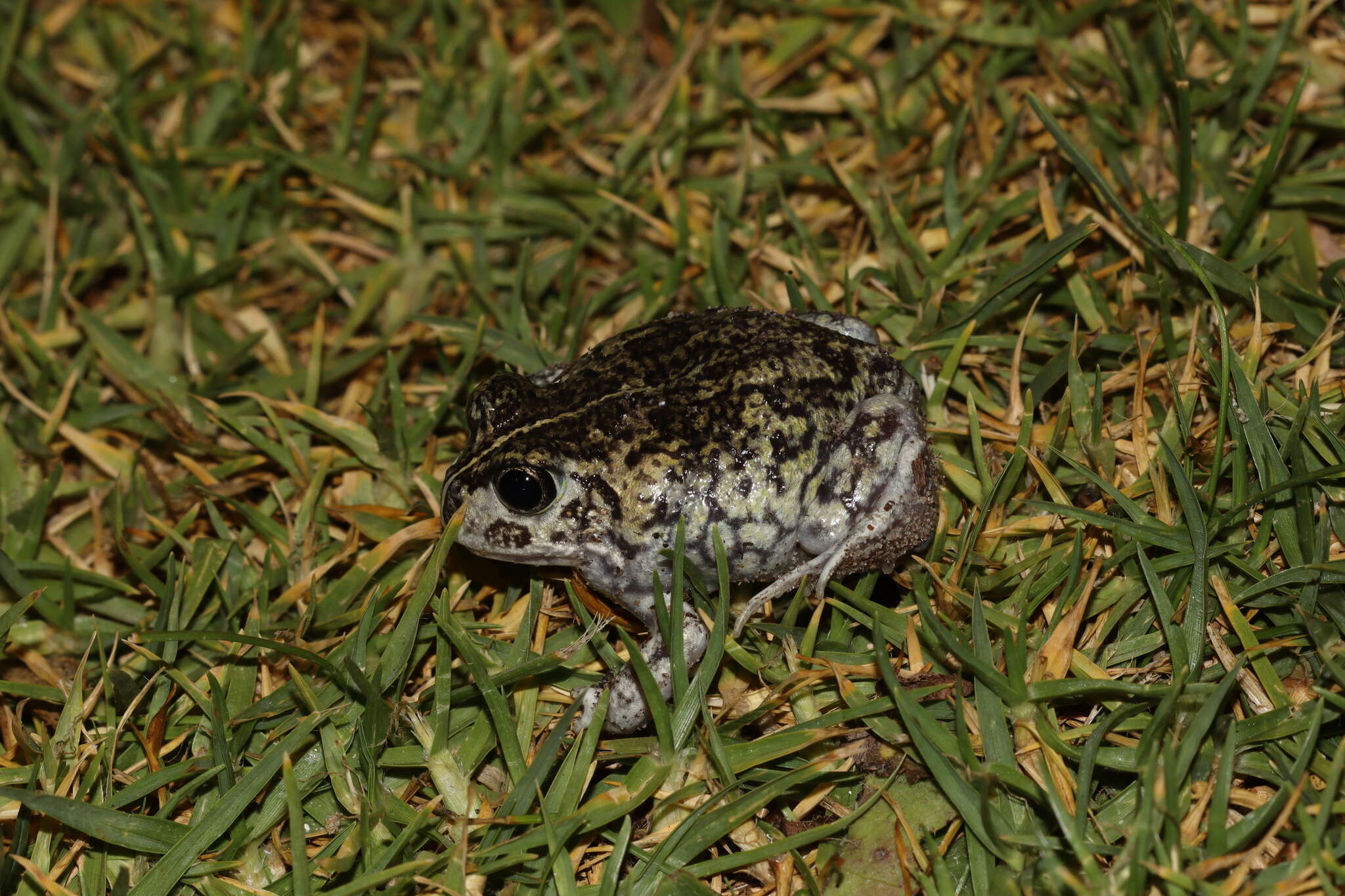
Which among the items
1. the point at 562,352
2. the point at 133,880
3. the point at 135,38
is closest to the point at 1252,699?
the point at 562,352

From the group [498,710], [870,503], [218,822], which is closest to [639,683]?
[498,710]

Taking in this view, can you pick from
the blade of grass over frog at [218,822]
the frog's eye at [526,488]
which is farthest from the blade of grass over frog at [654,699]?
the blade of grass over frog at [218,822]

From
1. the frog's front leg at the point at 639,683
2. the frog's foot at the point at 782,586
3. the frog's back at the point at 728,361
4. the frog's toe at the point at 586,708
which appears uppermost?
the frog's back at the point at 728,361

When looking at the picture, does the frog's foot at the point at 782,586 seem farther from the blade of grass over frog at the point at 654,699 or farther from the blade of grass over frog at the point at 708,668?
the blade of grass over frog at the point at 654,699

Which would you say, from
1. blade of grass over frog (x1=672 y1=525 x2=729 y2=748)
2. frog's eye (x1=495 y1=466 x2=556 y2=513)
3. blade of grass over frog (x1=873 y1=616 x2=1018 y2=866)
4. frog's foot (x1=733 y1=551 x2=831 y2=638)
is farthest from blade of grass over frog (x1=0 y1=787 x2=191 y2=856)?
blade of grass over frog (x1=873 y1=616 x2=1018 y2=866)

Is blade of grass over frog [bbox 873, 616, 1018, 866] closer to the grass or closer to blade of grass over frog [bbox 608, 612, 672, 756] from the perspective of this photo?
the grass

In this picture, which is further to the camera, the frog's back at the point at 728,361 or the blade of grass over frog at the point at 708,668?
the frog's back at the point at 728,361

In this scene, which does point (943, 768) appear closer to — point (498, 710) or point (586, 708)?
point (586, 708)
